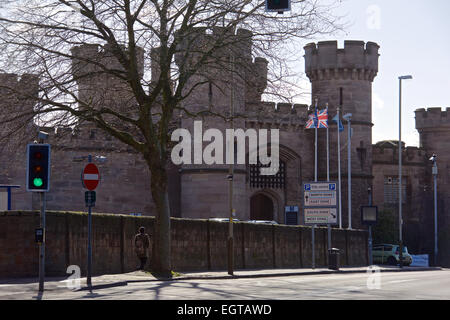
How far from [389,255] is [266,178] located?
8.89 meters

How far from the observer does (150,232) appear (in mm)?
27812

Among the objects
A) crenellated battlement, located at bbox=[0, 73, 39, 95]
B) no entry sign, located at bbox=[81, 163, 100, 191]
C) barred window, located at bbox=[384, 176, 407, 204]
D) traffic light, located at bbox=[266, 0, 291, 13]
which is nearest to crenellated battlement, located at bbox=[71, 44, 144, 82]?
crenellated battlement, located at bbox=[0, 73, 39, 95]

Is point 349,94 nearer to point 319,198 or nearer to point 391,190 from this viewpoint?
point 391,190

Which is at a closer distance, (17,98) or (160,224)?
(17,98)

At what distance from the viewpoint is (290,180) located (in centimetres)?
4966

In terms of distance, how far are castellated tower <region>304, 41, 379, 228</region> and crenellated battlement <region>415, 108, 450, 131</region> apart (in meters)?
10.7

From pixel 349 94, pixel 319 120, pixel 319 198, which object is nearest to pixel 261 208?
pixel 349 94

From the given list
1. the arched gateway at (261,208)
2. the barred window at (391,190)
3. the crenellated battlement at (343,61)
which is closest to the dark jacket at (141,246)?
the arched gateway at (261,208)

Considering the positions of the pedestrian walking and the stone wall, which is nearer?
the stone wall

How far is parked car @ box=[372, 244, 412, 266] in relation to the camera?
4888 centimetres

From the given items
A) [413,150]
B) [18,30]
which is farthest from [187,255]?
[413,150]

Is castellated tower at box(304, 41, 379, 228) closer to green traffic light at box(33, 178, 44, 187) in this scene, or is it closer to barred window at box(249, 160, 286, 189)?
barred window at box(249, 160, 286, 189)
